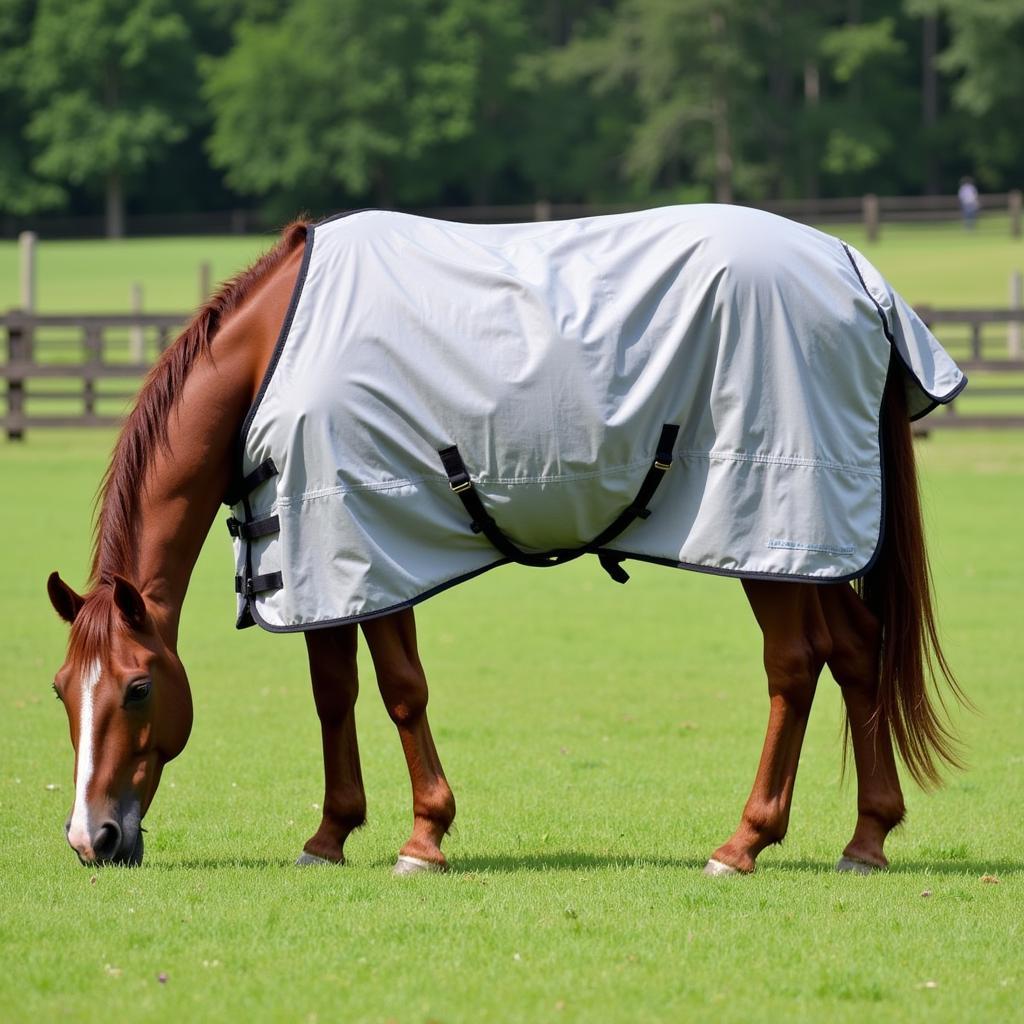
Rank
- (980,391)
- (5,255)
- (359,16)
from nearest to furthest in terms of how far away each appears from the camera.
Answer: (980,391)
(5,255)
(359,16)

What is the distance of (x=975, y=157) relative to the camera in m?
64.6

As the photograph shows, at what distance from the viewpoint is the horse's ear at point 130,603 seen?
4.74 metres

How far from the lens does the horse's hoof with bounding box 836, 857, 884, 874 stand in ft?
17.4

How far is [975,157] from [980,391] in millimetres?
51366

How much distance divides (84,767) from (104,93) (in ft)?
219

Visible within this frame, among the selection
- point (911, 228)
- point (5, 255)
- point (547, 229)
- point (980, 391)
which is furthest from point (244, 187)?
point (547, 229)

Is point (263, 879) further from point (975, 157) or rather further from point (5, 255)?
point (975, 157)

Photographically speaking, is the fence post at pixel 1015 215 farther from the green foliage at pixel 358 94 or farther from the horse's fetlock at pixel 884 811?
the horse's fetlock at pixel 884 811

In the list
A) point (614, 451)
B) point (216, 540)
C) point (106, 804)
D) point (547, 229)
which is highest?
point (547, 229)

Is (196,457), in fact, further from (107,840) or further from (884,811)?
(884,811)

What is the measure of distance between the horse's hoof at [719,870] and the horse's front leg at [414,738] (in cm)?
86

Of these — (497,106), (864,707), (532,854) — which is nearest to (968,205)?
(497,106)

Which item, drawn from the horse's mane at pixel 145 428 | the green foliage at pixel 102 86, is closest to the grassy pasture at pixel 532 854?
the horse's mane at pixel 145 428

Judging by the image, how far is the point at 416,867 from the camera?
514cm
